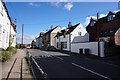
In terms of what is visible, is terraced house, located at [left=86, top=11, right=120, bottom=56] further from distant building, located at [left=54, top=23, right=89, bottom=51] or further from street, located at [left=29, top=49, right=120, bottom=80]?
street, located at [left=29, top=49, right=120, bottom=80]

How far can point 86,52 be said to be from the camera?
24562mm

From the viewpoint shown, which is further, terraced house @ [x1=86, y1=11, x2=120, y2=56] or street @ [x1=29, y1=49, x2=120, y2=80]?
terraced house @ [x1=86, y1=11, x2=120, y2=56]

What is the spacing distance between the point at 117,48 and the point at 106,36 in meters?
5.63

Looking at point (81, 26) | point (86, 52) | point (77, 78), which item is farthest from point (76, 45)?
point (77, 78)

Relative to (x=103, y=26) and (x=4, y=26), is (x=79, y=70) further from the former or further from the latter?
(x=103, y=26)

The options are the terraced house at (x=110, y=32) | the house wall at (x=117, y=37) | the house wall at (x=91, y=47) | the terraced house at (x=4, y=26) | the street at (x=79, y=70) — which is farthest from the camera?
the house wall at (x=117, y=37)

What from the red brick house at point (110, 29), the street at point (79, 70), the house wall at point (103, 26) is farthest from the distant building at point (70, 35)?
the street at point (79, 70)

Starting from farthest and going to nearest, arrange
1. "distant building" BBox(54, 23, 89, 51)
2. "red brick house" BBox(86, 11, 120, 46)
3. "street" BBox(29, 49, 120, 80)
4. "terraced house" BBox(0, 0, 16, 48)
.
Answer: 1. "distant building" BBox(54, 23, 89, 51)
2. "red brick house" BBox(86, 11, 120, 46)
3. "terraced house" BBox(0, 0, 16, 48)
4. "street" BBox(29, 49, 120, 80)

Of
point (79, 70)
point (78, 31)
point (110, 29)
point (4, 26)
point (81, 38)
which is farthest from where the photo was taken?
point (78, 31)

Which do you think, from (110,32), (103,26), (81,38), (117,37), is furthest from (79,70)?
(81,38)

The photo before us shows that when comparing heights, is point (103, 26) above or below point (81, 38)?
above

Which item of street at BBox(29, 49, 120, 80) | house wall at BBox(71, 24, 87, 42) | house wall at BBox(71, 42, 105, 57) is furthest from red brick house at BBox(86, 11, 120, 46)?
street at BBox(29, 49, 120, 80)

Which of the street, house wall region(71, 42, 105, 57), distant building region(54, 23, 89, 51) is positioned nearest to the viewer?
the street

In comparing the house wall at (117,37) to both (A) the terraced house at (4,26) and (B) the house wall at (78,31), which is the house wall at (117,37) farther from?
(A) the terraced house at (4,26)
